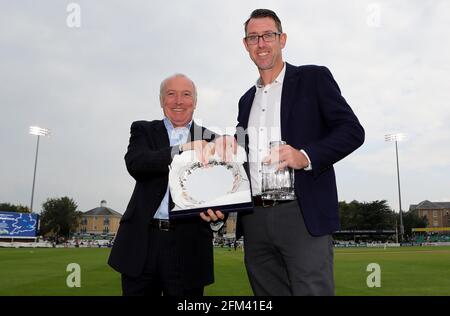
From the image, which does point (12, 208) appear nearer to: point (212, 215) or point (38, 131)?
point (38, 131)

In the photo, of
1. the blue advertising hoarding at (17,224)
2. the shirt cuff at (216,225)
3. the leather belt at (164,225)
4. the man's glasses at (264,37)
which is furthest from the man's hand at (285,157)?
the blue advertising hoarding at (17,224)

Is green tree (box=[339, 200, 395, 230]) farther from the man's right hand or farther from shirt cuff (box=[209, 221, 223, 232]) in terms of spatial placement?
the man's right hand

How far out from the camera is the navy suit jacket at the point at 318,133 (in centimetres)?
245

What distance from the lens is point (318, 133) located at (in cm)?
268

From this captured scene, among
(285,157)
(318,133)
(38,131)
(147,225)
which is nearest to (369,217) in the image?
(38,131)

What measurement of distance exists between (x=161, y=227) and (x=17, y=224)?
6675 centimetres

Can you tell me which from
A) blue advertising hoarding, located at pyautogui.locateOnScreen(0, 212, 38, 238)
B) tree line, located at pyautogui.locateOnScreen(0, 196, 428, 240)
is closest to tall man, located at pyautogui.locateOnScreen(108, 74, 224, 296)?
blue advertising hoarding, located at pyautogui.locateOnScreen(0, 212, 38, 238)

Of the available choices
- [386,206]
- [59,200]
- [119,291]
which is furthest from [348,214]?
A: [119,291]

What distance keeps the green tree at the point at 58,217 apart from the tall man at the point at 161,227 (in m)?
112

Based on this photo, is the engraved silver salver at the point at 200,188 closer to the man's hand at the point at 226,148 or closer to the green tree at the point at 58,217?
the man's hand at the point at 226,148

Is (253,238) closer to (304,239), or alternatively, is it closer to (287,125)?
(304,239)

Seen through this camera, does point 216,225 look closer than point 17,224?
Yes
